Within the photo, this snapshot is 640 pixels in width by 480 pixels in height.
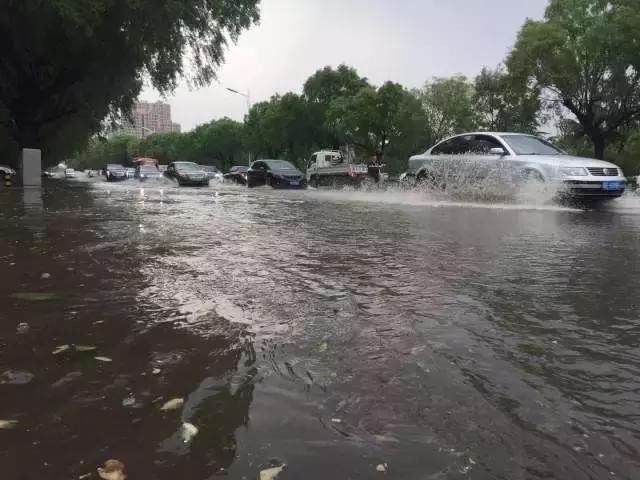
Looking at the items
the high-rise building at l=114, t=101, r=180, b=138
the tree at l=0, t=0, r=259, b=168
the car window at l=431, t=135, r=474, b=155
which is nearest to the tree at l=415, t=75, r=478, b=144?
the tree at l=0, t=0, r=259, b=168

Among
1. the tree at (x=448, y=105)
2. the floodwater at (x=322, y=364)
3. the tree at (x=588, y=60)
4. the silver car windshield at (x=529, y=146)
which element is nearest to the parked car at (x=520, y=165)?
the silver car windshield at (x=529, y=146)

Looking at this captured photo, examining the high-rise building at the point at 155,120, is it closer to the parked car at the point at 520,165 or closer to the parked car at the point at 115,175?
the parked car at the point at 115,175

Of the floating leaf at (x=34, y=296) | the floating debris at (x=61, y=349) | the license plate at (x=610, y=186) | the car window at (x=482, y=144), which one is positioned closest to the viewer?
the floating debris at (x=61, y=349)

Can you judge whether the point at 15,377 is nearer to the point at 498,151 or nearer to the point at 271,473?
the point at 271,473

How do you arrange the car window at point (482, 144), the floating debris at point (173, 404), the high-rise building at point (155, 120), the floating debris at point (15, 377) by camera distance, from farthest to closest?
the high-rise building at point (155, 120) → the car window at point (482, 144) → the floating debris at point (15, 377) → the floating debris at point (173, 404)

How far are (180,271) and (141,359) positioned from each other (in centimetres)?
206

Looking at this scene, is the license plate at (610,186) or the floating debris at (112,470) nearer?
the floating debris at (112,470)

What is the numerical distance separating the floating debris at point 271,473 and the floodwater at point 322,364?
31 millimetres

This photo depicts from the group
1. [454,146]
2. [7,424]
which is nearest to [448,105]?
[454,146]

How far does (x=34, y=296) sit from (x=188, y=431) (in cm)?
234

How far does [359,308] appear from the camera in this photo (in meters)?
3.59

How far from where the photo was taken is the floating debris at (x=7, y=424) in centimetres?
204

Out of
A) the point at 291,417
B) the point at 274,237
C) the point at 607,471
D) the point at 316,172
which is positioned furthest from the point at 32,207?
the point at 316,172

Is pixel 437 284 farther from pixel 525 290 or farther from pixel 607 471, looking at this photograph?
pixel 607 471
